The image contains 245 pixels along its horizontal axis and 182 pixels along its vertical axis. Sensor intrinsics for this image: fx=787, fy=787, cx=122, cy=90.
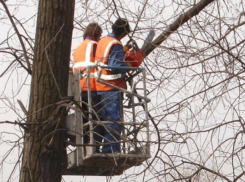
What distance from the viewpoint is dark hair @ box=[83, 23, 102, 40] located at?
26.7ft

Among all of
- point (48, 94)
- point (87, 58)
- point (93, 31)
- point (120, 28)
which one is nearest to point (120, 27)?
point (120, 28)

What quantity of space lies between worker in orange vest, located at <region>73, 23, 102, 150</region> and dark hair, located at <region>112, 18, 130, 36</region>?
7.7 inches

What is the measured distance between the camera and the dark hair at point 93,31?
8133 mm

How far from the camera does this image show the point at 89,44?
8078 mm

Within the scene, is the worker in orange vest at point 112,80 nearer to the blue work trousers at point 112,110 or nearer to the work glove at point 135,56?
the blue work trousers at point 112,110

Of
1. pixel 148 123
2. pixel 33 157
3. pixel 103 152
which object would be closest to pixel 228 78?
pixel 148 123

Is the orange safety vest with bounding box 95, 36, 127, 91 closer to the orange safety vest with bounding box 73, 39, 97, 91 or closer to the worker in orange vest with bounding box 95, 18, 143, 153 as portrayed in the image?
the worker in orange vest with bounding box 95, 18, 143, 153

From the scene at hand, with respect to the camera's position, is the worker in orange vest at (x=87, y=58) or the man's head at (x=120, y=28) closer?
the worker in orange vest at (x=87, y=58)

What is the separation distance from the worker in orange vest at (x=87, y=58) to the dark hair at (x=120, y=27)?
0.20 metres

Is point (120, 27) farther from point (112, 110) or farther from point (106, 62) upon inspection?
point (112, 110)

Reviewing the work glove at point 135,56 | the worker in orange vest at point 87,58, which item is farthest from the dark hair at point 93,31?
the work glove at point 135,56

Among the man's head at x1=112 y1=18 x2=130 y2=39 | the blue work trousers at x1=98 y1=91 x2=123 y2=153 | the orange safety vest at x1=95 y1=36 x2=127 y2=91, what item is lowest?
the blue work trousers at x1=98 y1=91 x2=123 y2=153

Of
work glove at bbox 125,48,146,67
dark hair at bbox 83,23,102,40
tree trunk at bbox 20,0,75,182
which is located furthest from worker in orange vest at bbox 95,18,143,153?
tree trunk at bbox 20,0,75,182

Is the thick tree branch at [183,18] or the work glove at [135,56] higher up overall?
the thick tree branch at [183,18]
